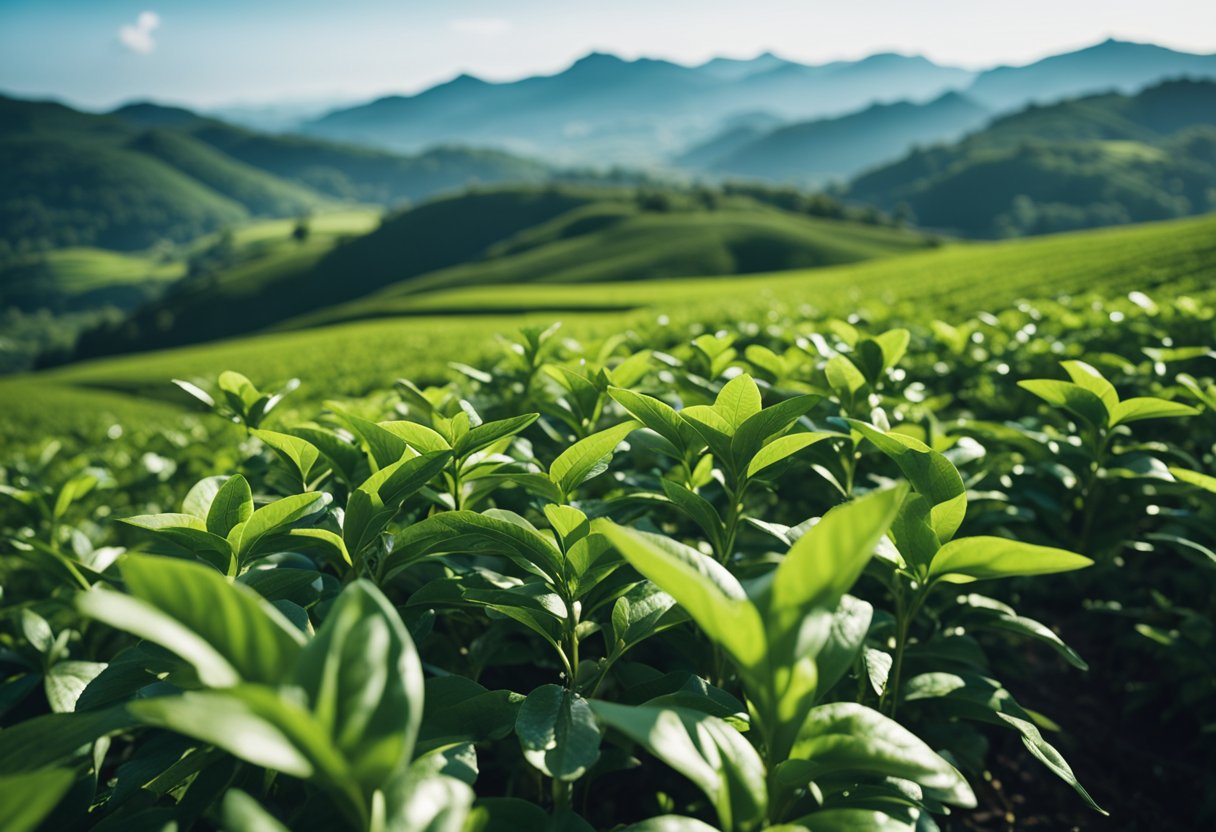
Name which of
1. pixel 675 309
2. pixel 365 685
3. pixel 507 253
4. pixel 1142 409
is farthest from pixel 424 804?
pixel 507 253

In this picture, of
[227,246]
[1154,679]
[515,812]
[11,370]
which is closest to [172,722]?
[515,812]

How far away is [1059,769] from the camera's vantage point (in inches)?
61.6

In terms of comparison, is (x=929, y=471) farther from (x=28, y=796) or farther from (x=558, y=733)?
(x=28, y=796)

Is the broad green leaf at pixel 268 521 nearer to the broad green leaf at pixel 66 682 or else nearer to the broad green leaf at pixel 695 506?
the broad green leaf at pixel 695 506

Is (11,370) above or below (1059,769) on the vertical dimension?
below

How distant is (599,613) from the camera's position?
2.00 m

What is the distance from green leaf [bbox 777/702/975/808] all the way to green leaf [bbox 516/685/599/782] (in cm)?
35

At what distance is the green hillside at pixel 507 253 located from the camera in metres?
76.7

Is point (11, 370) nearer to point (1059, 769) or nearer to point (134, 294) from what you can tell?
point (134, 294)

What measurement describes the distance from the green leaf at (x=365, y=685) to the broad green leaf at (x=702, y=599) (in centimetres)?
31

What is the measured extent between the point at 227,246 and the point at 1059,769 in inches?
7877

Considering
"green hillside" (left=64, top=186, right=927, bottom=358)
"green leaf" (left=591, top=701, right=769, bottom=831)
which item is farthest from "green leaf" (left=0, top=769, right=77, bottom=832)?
"green hillside" (left=64, top=186, right=927, bottom=358)

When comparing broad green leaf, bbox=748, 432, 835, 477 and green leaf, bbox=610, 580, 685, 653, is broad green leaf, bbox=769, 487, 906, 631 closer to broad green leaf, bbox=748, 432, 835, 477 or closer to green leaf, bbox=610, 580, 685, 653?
green leaf, bbox=610, 580, 685, 653

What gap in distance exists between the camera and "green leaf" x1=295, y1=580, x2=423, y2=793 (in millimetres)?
886
